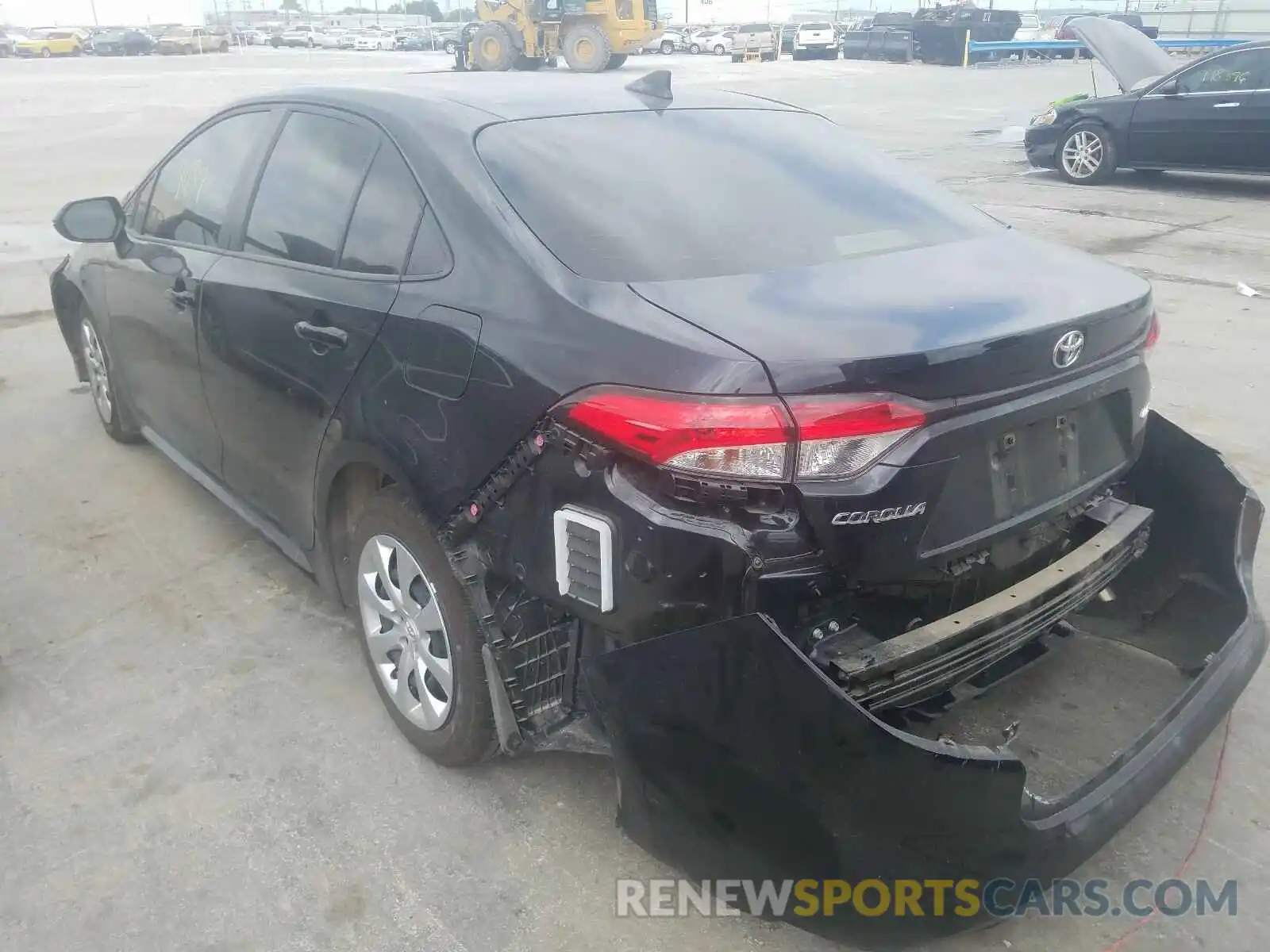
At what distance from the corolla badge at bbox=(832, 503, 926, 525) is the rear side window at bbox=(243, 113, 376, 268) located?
5.56 ft

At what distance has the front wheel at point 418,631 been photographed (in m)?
2.55

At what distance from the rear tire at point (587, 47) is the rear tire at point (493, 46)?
1.69m

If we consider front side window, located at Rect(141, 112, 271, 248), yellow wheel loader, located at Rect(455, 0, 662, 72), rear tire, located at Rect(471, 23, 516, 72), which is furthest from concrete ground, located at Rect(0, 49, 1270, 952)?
yellow wheel loader, located at Rect(455, 0, 662, 72)

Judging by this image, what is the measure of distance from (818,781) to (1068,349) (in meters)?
1.07

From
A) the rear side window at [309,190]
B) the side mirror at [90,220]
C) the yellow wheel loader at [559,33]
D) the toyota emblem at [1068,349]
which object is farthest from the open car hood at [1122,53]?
the yellow wheel loader at [559,33]

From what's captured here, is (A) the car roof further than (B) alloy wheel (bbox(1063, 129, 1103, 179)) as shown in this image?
No

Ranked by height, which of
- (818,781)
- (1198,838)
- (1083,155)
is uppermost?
(818,781)

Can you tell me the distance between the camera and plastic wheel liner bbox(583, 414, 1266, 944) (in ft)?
6.07

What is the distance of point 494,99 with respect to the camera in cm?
295

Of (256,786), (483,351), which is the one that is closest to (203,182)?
(483,351)

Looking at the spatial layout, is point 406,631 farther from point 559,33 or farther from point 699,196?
point 559,33

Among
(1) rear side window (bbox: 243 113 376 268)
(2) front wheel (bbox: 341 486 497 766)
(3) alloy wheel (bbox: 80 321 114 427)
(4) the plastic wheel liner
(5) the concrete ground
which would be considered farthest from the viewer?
(3) alloy wheel (bbox: 80 321 114 427)

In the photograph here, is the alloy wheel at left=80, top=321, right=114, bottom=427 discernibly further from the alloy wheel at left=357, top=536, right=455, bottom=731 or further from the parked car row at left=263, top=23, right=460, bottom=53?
the parked car row at left=263, top=23, right=460, bottom=53

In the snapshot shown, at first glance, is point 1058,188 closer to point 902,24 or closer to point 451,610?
point 451,610
